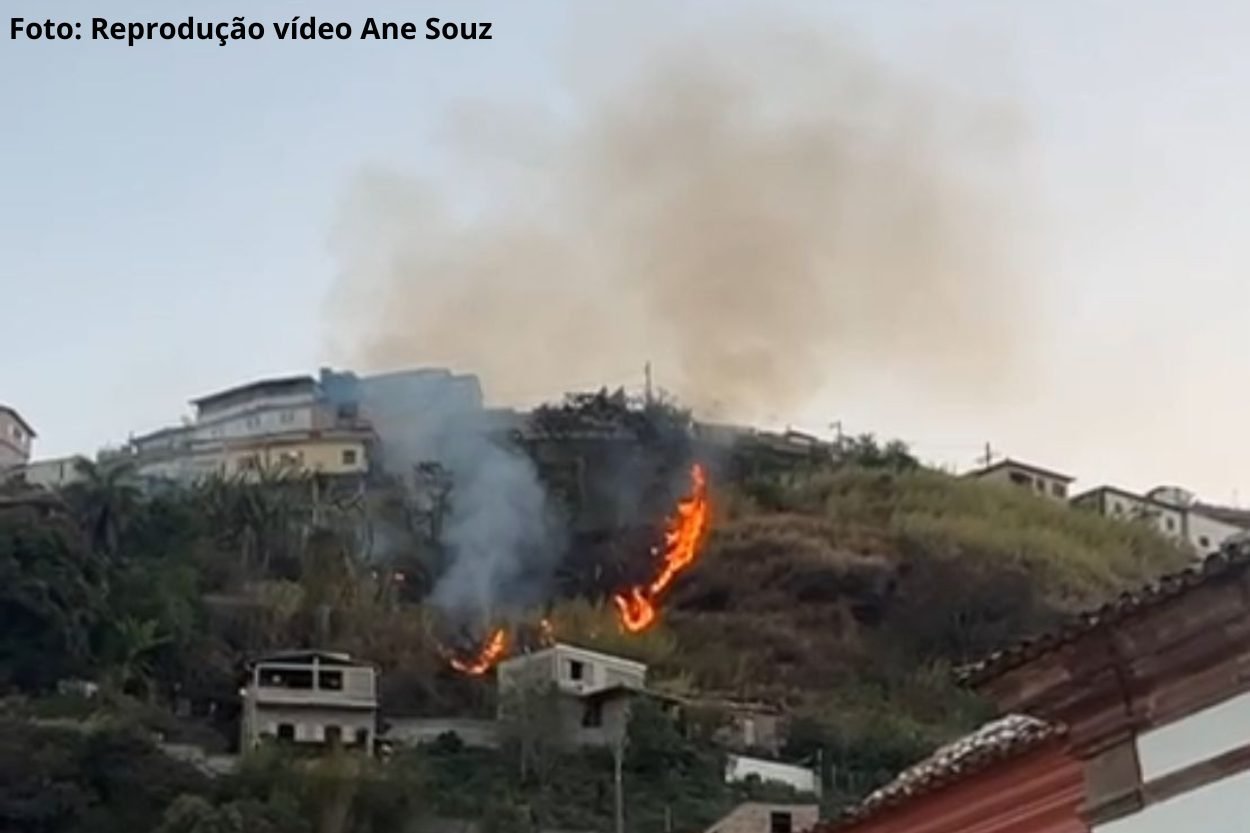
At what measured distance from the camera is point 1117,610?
43.3 ft

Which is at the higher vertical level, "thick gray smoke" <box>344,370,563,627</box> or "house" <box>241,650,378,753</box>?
"thick gray smoke" <box>344,370,563,627</box>

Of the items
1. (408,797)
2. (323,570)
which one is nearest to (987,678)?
(408,797)

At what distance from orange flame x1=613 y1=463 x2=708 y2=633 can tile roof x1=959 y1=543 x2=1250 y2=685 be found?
87884 millimetres

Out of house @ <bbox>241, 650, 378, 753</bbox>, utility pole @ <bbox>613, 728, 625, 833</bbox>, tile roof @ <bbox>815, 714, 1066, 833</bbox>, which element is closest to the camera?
tile roof @ <bbox>815, 714, 1066, 833</bbox>

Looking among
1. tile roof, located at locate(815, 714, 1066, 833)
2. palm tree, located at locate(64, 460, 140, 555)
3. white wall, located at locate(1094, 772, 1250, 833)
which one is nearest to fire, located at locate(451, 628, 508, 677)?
palm tree, located at locate(64, 460, 140, 555)

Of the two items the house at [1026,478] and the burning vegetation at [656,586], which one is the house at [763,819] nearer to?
the burning vegetation at [656,586]

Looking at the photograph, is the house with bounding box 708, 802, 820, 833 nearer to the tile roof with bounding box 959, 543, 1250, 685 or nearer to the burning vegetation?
the burning vegetation

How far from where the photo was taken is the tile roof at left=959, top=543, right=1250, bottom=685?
12484 mm

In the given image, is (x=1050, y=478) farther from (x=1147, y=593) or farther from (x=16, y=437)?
(x=1147, y=593)

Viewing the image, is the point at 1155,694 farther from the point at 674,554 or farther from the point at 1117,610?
the point at 674,554

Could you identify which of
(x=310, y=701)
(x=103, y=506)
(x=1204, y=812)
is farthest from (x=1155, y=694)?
(x=103, y=506)

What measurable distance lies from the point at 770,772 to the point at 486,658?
18066 mm

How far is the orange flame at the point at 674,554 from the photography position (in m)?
105

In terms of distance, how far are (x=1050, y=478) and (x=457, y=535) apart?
38.3m
